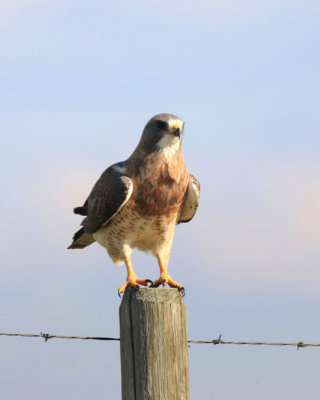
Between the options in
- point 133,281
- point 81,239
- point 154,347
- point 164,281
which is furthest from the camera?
point 81,239

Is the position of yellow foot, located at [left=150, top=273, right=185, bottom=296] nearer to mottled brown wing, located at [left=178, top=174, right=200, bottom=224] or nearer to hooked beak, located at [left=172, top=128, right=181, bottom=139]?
mottled brown wing, located at [left=178, top=174, right=200, bottom=224]

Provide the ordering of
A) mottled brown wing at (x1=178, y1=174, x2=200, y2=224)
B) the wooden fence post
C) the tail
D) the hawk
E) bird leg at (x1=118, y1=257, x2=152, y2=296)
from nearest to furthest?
the wooden fence post
bird leg at (x1=118, y1=257, x2=152, y2=296)
the hawk
mottled brown wing at (x1=178, y1=174, x2=200, y2=224)
the tail

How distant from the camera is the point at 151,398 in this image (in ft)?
13.8

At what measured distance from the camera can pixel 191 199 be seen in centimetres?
672

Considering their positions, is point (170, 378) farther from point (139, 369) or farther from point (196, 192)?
point (196, 192)

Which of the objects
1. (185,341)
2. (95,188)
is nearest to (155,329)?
(185,341)

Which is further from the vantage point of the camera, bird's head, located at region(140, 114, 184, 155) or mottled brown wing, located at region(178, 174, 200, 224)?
mottled brown wing, located at region(178, 174, 200, 224)

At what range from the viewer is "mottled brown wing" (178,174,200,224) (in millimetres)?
6695

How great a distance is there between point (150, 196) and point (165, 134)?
607mm

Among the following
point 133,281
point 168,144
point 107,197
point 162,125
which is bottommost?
point 133,281

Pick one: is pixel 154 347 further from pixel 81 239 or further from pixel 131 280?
pixel 81 239

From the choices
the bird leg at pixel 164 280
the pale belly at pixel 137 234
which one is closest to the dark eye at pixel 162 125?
the pale belly at pixel 137 234

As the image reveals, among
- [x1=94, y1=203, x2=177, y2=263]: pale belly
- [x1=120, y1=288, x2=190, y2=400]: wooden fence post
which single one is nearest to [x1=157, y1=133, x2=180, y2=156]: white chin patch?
[x1=94, y1=203, x2=177, y2=263]: pale belly

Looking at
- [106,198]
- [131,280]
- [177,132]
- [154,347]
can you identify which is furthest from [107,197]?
[154,347]
